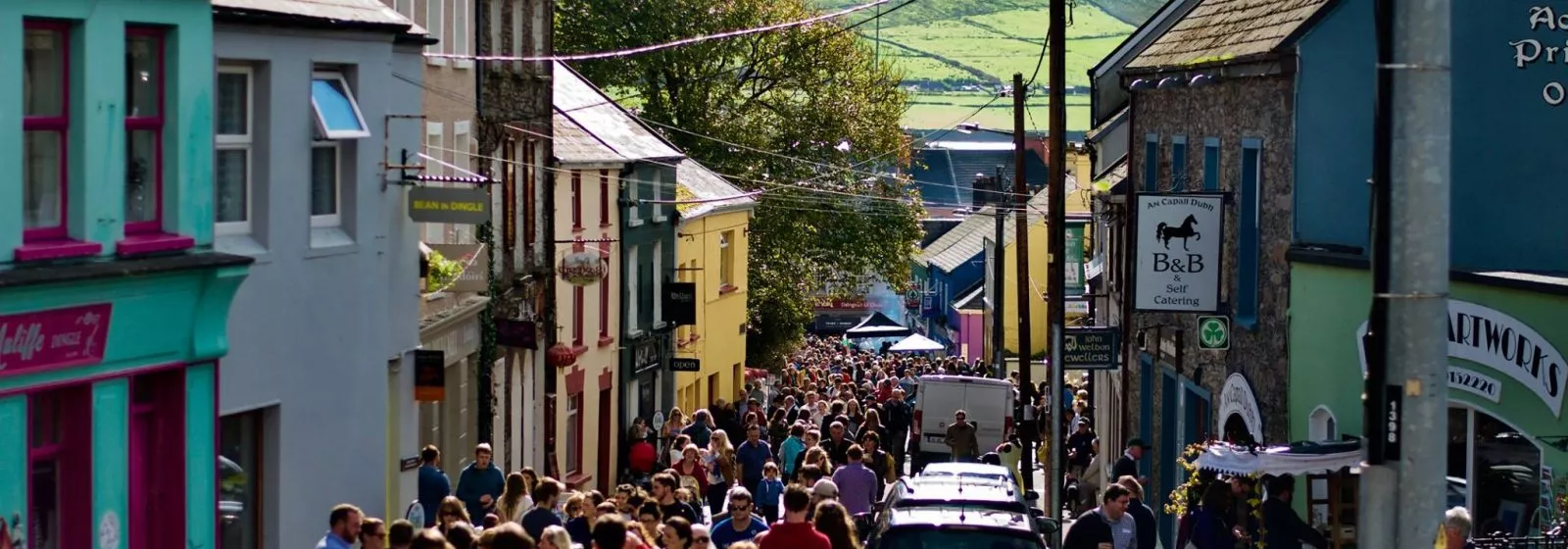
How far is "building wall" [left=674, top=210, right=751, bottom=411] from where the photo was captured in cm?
4550

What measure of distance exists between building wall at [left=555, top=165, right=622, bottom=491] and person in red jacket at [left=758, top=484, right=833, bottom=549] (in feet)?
58.5

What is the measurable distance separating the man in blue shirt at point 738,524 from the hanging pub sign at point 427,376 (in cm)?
495

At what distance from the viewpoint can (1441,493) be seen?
877 cm

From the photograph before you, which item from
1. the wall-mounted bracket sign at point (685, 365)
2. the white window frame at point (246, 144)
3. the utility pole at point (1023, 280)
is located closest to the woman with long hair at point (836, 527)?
the white window frame at point (246, 144)

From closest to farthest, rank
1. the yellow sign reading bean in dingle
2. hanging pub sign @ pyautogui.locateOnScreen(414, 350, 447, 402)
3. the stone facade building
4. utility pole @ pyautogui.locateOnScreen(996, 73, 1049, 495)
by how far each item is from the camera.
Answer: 1. the yellow sign reading bean in dingle
2. hanging pub sign @ pyautogui.locateOnScreen(414, 350, 447, 402)
3. the stone facade building
4. utility pole @ pyautogui.locateOnScreen(996, 73, 1049, 495)

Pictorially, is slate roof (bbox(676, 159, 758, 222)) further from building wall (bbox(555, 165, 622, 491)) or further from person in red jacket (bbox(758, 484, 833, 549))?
person in red jacket (bbox(758, 484, 833, 549))

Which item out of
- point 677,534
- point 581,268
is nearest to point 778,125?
point 581,268

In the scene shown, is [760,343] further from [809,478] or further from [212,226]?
[212,226]

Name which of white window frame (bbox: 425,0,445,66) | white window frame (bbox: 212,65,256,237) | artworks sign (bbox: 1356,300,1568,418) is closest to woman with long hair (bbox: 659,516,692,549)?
white window frame (bbox: 212,65,256,237)

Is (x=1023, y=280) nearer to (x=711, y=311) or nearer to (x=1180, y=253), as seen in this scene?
(x=1180, y=253)

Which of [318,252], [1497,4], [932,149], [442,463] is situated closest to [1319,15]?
[1497,4]

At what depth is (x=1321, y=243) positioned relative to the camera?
2031 centimetres

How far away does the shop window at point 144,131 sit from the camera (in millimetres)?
14578

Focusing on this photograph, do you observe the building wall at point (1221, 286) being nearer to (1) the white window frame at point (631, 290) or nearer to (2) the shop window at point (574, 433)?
(2) the shop window at point (574, 433)
